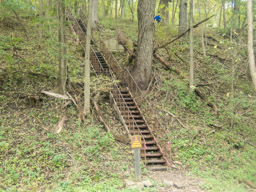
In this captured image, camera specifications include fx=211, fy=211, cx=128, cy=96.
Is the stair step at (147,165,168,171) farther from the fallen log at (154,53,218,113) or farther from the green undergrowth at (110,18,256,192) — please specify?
the fallen log at (154,53,218,113)

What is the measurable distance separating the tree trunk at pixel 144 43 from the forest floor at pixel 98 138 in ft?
2.73

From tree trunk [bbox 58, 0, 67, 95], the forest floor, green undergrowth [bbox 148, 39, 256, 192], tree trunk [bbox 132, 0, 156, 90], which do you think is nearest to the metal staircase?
the forest floor

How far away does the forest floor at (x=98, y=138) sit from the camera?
5.93m

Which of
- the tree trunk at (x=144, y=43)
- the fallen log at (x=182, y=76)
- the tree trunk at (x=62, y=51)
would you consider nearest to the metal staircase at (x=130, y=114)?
the tree trunk at (x=144, y=43)

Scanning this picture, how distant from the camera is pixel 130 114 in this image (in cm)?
904

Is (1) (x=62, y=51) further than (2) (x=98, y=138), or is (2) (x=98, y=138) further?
(1) (x=62, y=51)

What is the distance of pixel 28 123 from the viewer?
757 cm

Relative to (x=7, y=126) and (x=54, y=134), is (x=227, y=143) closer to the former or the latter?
(x=54, y=134)

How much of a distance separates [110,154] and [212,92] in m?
7.91

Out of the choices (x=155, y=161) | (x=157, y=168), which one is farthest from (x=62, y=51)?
(x=157, y=168)

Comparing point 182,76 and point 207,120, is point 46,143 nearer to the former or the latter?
point 207,120

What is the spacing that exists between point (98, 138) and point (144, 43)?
5.55 m

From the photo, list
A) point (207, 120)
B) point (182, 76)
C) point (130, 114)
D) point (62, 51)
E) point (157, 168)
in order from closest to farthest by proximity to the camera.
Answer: point (157, 168), point (62, 51), point (130, 114), point (207, 120), point (182, 76)

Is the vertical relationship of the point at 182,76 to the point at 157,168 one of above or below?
above
